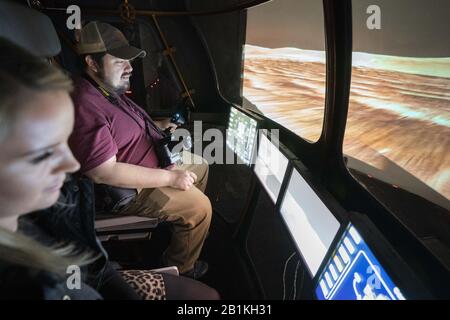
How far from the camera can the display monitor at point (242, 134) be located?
1.63 meters

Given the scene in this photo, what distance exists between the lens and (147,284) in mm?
1002

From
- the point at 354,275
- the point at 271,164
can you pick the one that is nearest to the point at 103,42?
the point at 271,164

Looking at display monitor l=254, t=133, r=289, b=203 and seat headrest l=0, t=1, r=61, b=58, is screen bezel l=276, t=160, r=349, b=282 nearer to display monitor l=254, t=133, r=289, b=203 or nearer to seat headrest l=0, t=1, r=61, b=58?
display monitor l=254, t=133, r=289, b=203

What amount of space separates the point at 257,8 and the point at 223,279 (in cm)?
176

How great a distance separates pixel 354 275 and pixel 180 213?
1037mm

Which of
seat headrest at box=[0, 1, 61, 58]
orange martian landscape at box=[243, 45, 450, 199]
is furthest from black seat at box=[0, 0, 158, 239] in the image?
orange martian landscape at box=[243, 45, 450, 199]

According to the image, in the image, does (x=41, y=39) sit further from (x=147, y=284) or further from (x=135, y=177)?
(x=147, y=284)

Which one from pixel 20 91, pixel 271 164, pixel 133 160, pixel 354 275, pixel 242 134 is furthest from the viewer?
pixel 242 134

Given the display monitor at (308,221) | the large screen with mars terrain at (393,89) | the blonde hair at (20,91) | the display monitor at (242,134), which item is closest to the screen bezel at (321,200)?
the display monitor at (308,221)

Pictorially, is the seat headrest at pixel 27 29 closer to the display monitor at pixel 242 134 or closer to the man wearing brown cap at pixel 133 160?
the man wearing brown cap at pixel 133 160

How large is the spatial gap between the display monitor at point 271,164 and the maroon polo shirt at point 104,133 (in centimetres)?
63

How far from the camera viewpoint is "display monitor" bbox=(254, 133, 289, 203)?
124 centimetres

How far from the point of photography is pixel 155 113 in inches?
116

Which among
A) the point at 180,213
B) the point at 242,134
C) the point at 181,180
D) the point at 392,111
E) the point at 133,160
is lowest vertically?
the point at 180,213
